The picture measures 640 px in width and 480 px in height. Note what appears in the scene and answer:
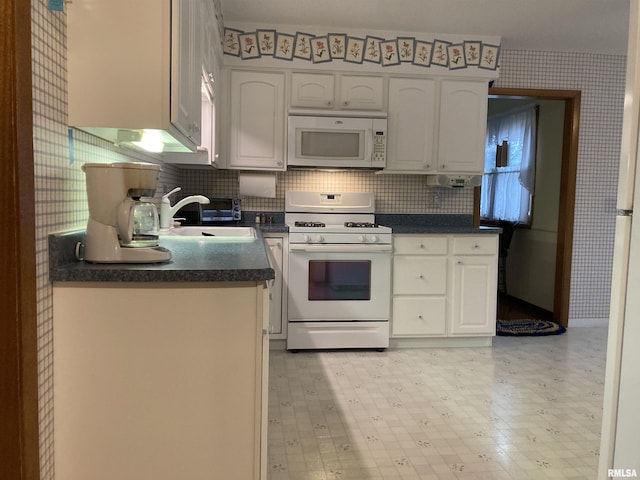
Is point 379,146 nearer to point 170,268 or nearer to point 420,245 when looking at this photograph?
point 420,245

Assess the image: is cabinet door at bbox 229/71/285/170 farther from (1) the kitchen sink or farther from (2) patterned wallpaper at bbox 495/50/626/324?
(2) patterned wallpaper at bbox 495/50/626/324

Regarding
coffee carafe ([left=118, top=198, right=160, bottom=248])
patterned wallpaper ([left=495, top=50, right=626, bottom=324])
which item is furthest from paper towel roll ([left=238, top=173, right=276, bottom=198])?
coffee carafe ([left=118, top=198, right=160, bottom=248])

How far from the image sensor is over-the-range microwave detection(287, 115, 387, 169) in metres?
3.83

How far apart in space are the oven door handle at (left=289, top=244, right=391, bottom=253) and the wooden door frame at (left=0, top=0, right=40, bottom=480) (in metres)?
2.39

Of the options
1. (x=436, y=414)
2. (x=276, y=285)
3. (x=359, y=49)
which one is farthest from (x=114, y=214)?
(x=359, y=49)

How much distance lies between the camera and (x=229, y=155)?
3863 millimetres

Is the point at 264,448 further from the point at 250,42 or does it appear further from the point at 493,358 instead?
the point at 250,42

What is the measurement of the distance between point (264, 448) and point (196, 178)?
281 centimetres

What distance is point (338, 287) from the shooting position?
3.76 m

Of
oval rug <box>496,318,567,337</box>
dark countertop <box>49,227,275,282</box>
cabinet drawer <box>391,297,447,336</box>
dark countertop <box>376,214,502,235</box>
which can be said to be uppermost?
dark countertop <box>376,214,502,235</box>

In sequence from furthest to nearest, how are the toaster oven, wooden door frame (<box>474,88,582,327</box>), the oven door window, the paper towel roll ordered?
wooden door frame (<box>474,88,582,327</box>) → the paper towel roll → the oven door window → the toaster oven

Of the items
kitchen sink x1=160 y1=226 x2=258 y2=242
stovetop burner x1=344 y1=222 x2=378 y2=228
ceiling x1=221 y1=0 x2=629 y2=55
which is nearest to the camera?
kitchen sink x1=160 y1=226 x2=258 y2=242

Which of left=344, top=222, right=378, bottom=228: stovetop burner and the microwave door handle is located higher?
the microwave door handle

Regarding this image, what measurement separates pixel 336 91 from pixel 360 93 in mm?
180
